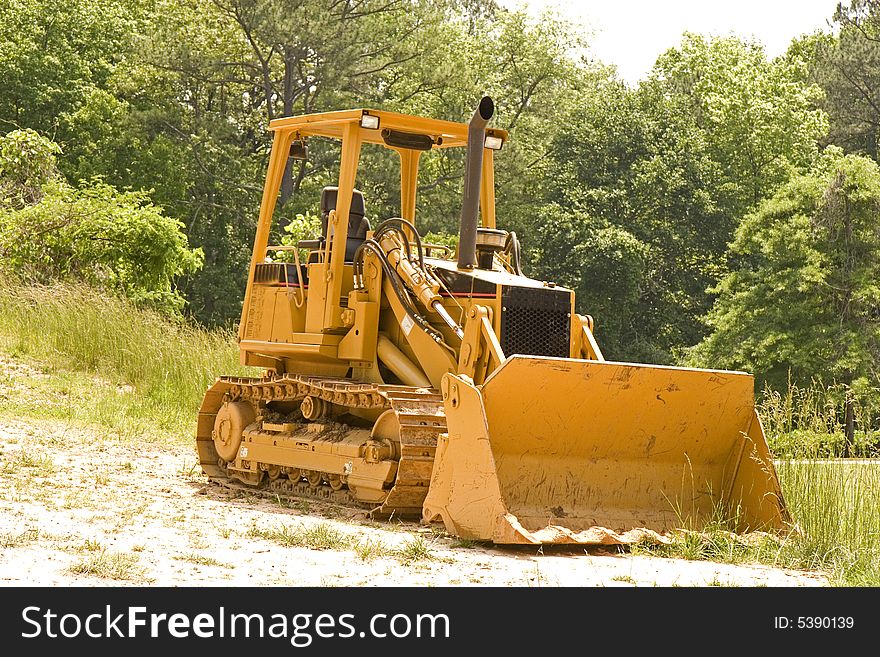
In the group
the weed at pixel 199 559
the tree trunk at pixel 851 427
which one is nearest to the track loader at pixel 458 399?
the tree trunk at pixel 851 427

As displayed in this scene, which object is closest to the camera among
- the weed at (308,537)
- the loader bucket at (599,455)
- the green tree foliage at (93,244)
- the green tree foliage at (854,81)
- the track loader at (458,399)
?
the weed at (308,537)

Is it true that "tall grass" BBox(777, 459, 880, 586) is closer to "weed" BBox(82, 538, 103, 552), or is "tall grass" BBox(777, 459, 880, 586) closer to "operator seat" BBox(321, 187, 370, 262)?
"operator seat" BBox(321, 187, 370, 262)

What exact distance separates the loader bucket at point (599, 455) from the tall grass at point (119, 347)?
8186 mm

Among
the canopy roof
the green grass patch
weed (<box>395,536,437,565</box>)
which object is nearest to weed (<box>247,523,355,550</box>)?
weed (<box>395,536,437,565</box>)

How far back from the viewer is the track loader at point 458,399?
325 inches

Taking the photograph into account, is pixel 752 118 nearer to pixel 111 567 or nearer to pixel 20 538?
pixel 20 538

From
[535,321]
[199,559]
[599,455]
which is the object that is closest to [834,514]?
[599,455]

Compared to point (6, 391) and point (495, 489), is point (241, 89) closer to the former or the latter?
point (6, 391)

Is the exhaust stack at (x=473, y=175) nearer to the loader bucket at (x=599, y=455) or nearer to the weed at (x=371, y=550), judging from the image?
the loader bucket at (x=599, y=455)

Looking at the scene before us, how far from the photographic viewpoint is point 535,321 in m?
9.57

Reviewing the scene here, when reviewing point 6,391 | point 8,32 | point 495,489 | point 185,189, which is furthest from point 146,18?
point 495,489

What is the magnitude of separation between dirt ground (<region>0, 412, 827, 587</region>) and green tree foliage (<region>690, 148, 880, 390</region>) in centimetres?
2231

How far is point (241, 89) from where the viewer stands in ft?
137

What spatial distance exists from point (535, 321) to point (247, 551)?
3.11m
